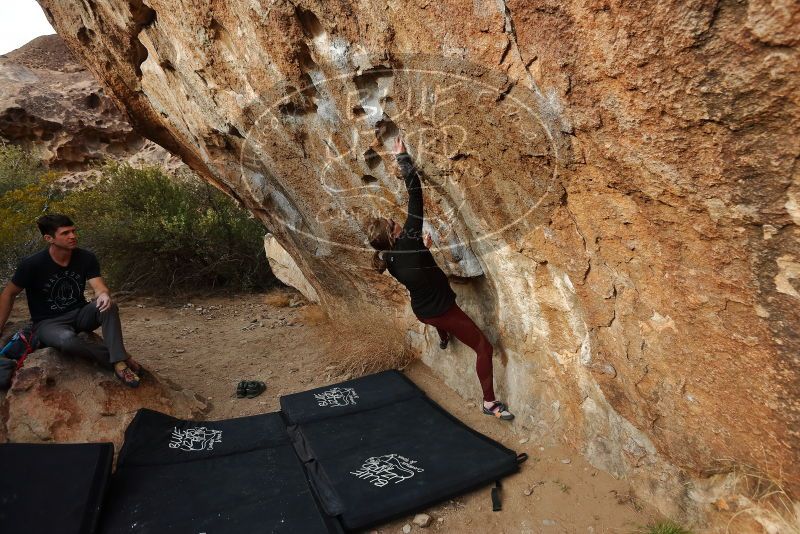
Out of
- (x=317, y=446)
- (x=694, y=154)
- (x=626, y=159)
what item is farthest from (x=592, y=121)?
(x=317, y=446)

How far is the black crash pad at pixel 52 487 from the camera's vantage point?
2.06 meters

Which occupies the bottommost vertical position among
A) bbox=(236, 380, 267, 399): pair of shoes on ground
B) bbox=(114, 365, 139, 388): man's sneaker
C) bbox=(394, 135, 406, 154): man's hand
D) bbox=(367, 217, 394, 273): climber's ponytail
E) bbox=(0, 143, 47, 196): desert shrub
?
bbox=(236, 380, 267, 399): pair of shoes on ground

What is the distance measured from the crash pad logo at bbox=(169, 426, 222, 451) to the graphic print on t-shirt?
1120 mm

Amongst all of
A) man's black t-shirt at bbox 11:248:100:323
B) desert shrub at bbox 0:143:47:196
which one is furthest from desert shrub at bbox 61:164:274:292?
man's black t-shirt at bbox 11:248:100:323

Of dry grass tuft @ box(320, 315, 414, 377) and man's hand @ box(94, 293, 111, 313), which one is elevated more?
man's hand @ box(94, 293, 111, 313)

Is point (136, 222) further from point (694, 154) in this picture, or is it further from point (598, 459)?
point (694, 154)

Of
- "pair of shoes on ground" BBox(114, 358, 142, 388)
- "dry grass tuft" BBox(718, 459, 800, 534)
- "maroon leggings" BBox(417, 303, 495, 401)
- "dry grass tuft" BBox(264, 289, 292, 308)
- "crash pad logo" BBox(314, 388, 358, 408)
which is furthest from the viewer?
"dry grass tuft" BBox(264, 289, 292, 308)

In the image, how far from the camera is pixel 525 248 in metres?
2.39

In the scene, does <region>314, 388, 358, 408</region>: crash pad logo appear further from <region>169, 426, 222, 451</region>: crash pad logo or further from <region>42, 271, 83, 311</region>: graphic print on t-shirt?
<region>42, 271, 83, 311</region>: graphic print on t-shirt

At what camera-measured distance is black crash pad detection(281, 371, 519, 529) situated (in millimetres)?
2324

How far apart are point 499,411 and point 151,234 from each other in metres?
5.44

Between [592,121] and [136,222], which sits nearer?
[592,121]

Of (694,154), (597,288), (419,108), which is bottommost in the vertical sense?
(597,288)

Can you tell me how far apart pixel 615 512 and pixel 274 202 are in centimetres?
324
